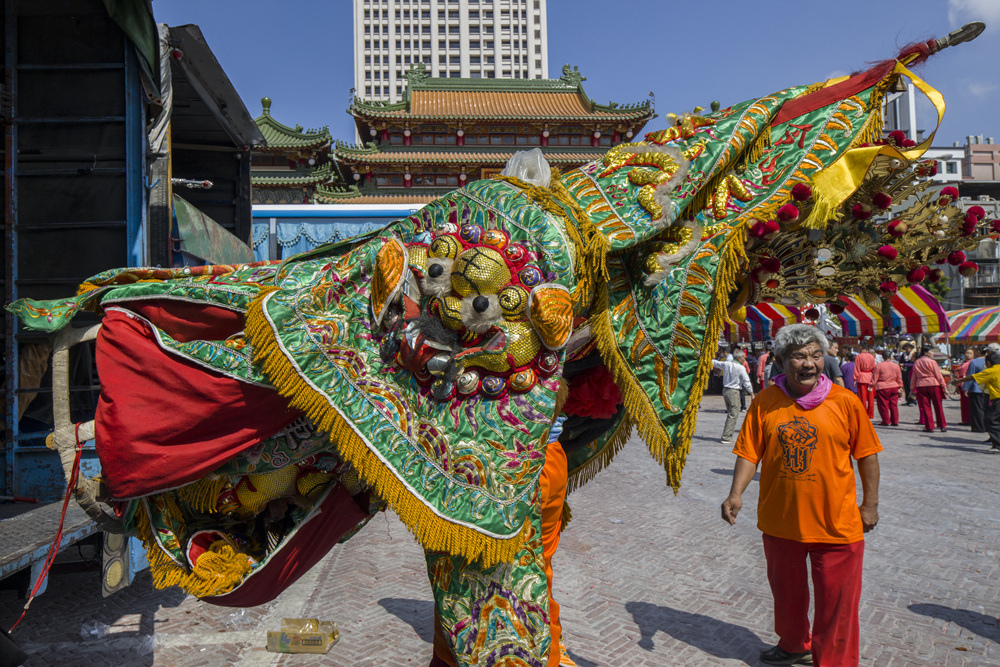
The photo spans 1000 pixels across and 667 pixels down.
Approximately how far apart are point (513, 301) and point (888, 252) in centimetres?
125

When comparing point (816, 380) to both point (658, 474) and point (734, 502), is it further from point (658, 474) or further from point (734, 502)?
point (658, 474)

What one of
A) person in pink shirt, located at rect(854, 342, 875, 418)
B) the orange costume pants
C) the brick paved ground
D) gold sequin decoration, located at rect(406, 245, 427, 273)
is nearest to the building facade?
person in pink shirt, located at rect(854, 342, 875, 418)

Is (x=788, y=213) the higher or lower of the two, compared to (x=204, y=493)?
higher

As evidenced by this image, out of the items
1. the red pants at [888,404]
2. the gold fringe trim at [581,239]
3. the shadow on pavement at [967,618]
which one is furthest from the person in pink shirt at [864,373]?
the gold fringe trim at [581,239]

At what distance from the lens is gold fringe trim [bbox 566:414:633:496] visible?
2682 millimetres

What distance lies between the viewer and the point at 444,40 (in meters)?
79.1

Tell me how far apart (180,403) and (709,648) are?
3112mm

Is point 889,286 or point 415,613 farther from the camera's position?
point 415,613

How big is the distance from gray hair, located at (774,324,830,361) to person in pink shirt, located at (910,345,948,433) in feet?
37.1

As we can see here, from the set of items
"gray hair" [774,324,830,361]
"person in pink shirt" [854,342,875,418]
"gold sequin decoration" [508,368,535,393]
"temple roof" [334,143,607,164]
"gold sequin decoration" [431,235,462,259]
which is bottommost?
"person in pink shirt" [854,342,875,418]

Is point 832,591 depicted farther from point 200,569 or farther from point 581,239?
point 200,569

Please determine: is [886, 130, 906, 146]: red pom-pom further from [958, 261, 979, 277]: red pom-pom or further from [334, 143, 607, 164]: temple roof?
[334, 143, 607, 164]: temple roof

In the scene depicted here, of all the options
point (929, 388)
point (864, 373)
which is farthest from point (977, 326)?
point (864, 373)

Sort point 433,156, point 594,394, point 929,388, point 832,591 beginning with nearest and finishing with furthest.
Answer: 1. point 594,394
2. point 832,591
3. point 929,388
4. point 433,156
